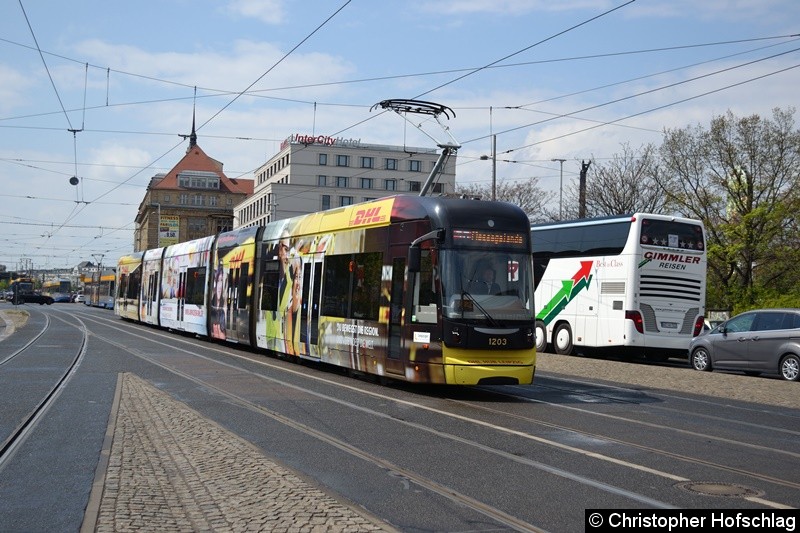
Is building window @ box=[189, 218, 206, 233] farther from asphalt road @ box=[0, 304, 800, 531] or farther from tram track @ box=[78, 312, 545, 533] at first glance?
tram track @ box=[78, 312, 545, 533]

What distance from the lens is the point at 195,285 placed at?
32625 millimetres

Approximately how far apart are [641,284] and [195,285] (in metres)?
15.3

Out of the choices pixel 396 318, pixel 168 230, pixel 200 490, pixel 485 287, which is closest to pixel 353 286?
pixel 396 318

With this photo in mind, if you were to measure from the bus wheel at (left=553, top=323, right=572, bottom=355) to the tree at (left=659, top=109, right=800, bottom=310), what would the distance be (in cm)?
1805

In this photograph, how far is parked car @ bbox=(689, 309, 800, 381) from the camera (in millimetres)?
20234

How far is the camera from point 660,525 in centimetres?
649

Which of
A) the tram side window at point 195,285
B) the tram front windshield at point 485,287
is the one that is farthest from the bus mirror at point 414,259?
the tram side window at point 195,285

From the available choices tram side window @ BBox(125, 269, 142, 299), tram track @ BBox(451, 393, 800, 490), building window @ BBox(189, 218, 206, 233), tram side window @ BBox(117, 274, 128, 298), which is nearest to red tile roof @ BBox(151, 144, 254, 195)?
building window @ BBox(189, 218, 206, 233)

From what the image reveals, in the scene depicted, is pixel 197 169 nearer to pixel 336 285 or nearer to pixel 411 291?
pixel 336 285

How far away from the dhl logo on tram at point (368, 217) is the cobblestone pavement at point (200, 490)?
6900mm

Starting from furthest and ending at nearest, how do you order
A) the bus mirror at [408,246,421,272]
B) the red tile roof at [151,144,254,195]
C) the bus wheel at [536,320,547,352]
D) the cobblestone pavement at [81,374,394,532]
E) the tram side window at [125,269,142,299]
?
1. the red tile roof at [151,144,254,195]
2. the tram side window at [125,269,142,299]
3. the bus wheel at [536,320,547,352]
4. the bus mirror at [408,246,421,272]
5. the cobblestone pavement at [81,374,394,532]

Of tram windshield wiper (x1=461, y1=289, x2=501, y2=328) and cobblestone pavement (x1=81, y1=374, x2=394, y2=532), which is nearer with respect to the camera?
cobblestone pavement (x1=81, y1=374, x2=394, y2=532)

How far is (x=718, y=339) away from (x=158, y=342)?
1727 cm

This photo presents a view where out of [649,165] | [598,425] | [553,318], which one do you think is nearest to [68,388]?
[598,425]
